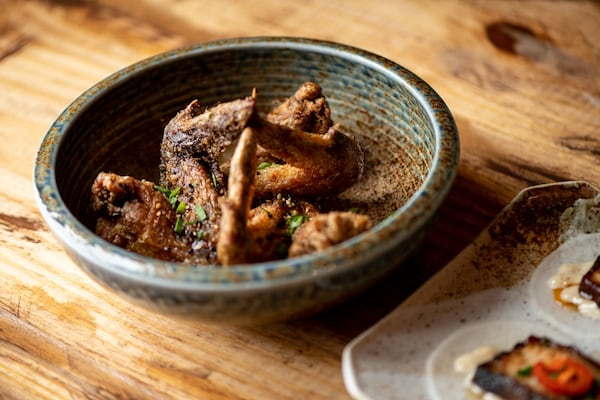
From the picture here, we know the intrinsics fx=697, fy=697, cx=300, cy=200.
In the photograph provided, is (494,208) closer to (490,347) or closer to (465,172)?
(465,172)

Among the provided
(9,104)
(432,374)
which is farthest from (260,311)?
(9,104)

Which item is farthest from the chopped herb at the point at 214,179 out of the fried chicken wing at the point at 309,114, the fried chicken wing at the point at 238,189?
the fried chicken wing at the point at 309,114

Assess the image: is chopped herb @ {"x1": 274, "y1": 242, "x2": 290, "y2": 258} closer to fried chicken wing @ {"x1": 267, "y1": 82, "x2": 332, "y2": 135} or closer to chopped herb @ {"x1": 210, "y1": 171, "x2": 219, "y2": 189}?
chopped herb @ {"x1": 210, "y1": 171, "x2": 219, "y2": 189}

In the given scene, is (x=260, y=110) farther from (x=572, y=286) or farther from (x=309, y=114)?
(x=572, y=286)

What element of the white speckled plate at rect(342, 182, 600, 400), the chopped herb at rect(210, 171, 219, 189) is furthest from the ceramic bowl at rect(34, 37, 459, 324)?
the chopped herb at rect(210, 171, 219, 189)

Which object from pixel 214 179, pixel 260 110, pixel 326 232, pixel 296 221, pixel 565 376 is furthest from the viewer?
pixel 260 110

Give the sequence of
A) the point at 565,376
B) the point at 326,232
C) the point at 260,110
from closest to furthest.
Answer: the point at 565,376, the point at 326,232, the point at 260,110

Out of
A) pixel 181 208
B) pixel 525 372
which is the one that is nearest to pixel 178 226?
pixel 181 208
